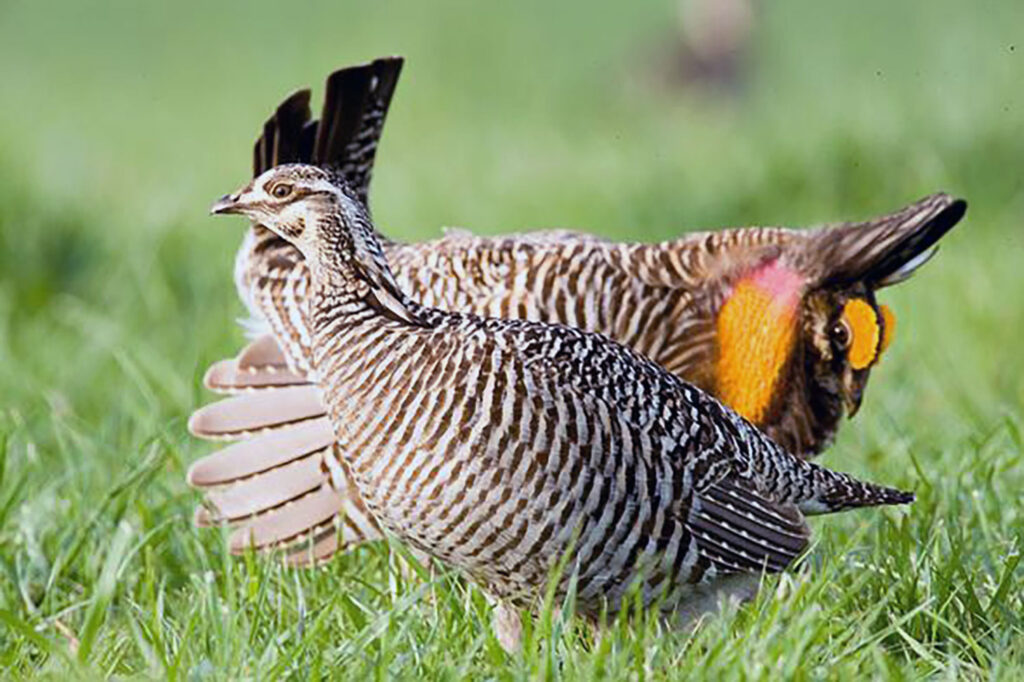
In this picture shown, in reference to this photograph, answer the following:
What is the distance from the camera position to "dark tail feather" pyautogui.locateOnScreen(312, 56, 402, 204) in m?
5.12

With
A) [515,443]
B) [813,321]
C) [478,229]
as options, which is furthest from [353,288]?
[478,229]

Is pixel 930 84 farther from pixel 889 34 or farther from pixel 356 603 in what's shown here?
pixel 356 603

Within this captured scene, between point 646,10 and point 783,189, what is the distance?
47.8 feet

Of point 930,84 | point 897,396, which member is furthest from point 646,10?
point 897,396

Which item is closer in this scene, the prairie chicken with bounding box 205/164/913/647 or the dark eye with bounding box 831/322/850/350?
the prairie chicken with bounding box 205/164/913/647

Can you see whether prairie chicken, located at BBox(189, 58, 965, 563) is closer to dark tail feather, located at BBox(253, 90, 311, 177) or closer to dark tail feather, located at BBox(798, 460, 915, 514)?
dark tail feather, located at BBox(253, 90, 311, 177)

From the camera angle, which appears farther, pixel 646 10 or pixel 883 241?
pixel 646 10

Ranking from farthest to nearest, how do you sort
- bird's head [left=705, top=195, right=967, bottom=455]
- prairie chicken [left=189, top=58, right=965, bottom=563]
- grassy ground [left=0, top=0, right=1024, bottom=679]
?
bird's head [left=705, top=195, right=967, bottom=455] → prairie chicken [left=189, top=58, right=965, bottom=563] → grassy ground [left=0, top=0, right=1024, bottom=679]

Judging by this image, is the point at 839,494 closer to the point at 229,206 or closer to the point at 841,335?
the point at 841,335

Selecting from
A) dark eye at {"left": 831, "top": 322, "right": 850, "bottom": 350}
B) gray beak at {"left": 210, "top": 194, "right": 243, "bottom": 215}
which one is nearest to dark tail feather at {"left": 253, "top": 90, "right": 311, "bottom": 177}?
gray beak at {"left": 210, "top": 194, "right": 243, "bottom": 215}

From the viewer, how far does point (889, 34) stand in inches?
430

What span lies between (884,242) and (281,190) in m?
1.94

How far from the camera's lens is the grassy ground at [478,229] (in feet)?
11.0

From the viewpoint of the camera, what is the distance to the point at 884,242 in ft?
16.4
